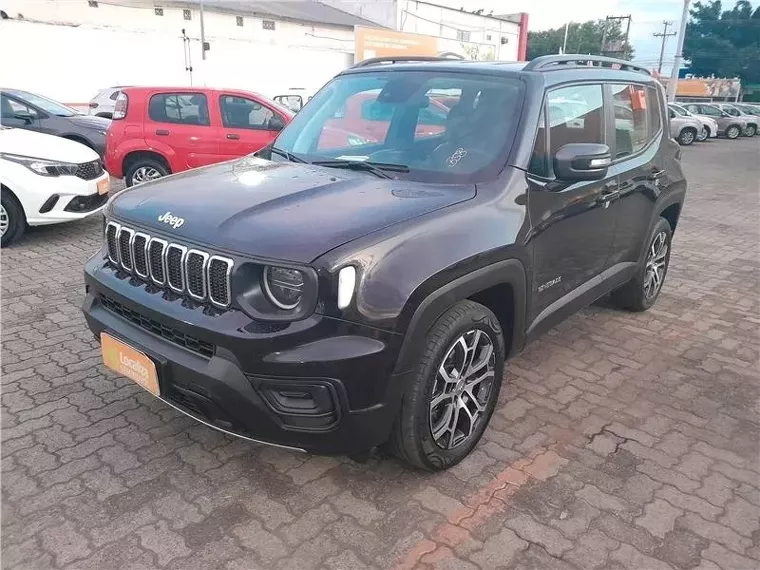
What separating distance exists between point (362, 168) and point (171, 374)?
4.76 feet

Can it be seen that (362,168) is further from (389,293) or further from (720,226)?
(720,226)

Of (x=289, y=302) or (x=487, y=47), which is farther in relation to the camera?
(x=487, y=47)

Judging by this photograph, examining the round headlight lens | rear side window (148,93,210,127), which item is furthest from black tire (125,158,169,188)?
the round headlight lens

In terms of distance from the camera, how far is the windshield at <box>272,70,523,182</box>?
3.03m

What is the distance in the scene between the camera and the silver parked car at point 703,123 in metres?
25.0

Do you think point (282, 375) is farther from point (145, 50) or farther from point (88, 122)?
point (145, 50)

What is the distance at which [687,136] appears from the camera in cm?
2472

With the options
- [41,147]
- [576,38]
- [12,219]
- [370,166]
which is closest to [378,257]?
[370,166]

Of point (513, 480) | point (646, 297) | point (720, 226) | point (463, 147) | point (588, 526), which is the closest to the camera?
point (588, 526)

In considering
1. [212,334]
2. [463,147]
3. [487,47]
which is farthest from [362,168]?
[487,47]

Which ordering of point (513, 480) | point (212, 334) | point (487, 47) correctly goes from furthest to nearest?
point (487, 47)
point (513, 480)
point (212, 334)

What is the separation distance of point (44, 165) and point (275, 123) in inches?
136

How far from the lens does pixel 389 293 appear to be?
2.26 meters

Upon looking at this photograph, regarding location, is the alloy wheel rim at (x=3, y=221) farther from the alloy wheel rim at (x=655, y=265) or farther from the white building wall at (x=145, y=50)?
the white building wall at (x=145, y=50)
